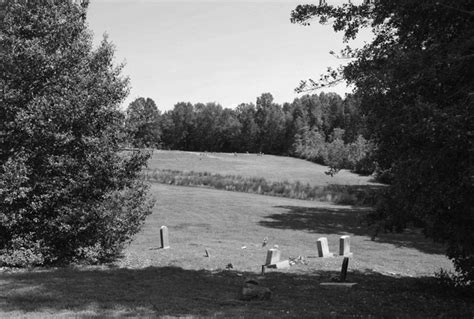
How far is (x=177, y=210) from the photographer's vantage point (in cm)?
3838

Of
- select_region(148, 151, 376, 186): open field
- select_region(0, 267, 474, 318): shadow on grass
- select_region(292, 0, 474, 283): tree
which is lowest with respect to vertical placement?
select_region(0, 267, 474, 318): shadow on grass

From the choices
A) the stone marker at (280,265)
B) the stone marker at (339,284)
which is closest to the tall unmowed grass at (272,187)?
the stone marker at (280,265)

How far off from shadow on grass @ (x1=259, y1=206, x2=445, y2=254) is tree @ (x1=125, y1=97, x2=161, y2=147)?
13429 millimetres

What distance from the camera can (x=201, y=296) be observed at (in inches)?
459

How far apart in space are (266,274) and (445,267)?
10156mm

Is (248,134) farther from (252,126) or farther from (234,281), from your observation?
(234,281)

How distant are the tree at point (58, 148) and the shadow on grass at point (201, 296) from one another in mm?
2102

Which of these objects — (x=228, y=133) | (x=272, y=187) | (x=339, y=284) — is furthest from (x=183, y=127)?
(x=339, y=284)

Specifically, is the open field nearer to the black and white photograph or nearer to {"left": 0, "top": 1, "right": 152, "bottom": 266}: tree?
the black and white photograph

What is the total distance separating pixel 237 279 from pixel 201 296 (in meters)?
3.30

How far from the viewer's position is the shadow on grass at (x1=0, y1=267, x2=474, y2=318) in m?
9.93

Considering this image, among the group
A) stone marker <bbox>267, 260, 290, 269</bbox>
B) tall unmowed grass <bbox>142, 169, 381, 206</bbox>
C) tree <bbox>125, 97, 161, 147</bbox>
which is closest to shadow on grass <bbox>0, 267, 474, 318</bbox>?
stone marker <bbox>267, 260, 290, 269</bbox>

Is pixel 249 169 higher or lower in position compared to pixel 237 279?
higher

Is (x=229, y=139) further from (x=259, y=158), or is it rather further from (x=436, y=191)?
(x=436, y=191)
